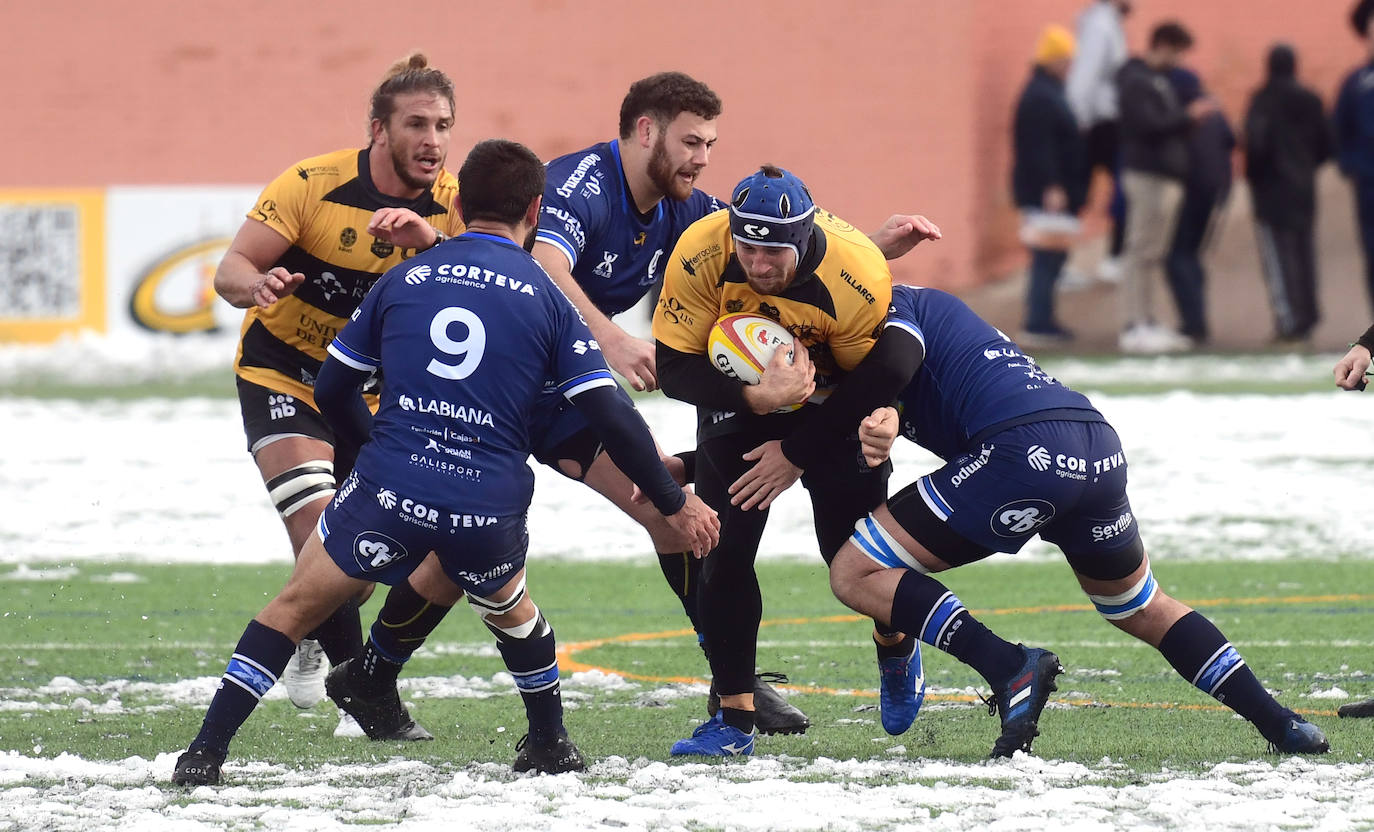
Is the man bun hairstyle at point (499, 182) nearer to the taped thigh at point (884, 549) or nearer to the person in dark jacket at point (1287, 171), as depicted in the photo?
the taped thigh at point (884, 549)

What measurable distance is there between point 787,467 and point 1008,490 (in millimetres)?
715

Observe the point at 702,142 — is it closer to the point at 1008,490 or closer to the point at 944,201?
the point at 1008,490

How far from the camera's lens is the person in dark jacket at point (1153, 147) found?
17.7 meters

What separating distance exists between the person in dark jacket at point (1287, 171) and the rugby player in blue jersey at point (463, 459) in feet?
46.6

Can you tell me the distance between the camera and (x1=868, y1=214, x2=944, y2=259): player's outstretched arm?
6652mm

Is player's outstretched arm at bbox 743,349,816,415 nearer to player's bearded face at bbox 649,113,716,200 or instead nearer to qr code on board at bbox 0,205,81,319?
Answer: player's bearded face at bbox 649,113,716,200

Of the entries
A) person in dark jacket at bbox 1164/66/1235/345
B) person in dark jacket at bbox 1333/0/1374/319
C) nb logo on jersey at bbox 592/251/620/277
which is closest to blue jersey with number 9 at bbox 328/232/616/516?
nb logo on jersey at bbox 592/251/620/277

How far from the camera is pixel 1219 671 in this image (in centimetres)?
586

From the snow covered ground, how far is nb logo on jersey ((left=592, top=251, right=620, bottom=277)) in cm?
153

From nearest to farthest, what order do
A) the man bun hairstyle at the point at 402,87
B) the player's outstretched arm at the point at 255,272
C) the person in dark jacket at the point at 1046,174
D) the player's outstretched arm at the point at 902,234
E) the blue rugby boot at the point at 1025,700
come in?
the blue rugby boot at the point at 1025,700
the player's outstretched arm at the point at 255,272
the player's outstretched arm at the point at 902,234
the man bun hairstyle at the point at 402,87
the person in dark jacket at the point at 1046,174

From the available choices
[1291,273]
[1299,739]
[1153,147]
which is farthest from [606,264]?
[1291,273]

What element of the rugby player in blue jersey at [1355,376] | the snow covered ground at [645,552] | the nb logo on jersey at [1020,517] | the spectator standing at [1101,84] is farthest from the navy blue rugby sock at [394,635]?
the spectator standing at [1101,84]

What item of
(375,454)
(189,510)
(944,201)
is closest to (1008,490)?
(375,454)

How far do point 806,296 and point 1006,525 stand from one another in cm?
92
